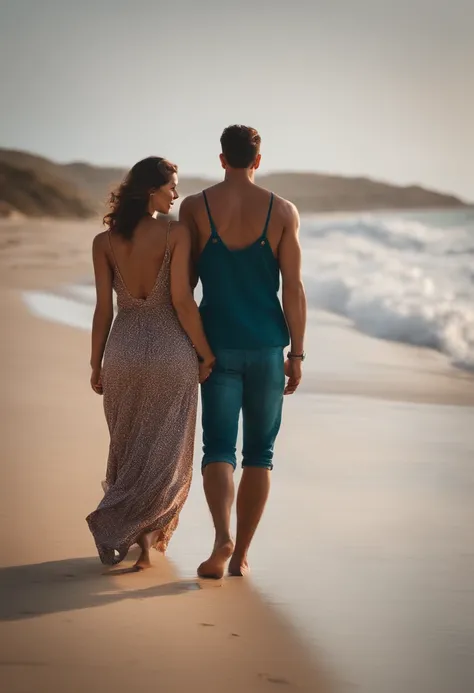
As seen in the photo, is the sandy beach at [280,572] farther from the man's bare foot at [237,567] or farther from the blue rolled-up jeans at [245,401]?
the blue rolled-up jeans at [245,401]

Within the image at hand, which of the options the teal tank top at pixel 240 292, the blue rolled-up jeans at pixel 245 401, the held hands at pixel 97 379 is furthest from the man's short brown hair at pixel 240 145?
the held hands at pixel 97 379

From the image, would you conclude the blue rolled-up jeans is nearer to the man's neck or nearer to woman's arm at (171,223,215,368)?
woman's arm at (171,223,215,368)

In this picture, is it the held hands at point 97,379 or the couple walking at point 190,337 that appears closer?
the couple walking at point 190,337

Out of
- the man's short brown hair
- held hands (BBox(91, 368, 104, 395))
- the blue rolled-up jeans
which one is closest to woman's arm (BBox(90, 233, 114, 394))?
held hands (BBox(91, 368, 104, 395))

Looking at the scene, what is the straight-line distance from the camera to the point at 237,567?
132 inches

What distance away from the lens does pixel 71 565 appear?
334 cm

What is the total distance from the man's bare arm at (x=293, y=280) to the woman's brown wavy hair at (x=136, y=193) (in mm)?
356

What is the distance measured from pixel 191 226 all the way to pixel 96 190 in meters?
20.0

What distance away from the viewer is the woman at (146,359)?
329cm

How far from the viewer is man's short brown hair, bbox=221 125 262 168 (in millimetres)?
3326

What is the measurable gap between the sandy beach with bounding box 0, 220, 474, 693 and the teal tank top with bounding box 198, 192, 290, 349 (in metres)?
0.65

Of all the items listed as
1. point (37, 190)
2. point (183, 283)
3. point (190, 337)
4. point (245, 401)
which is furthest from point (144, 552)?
point (37, 190)

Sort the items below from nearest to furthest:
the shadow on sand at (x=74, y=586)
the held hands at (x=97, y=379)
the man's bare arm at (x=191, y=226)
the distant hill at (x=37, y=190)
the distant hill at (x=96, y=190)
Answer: the shadow on sand at (x=74, y=586)
the man's bare arm at (x=191, y=226)
the held hands at (x=97, y=379)
the distant hill at (x=96, y=190)
the distant hill at (x=37, y=190)

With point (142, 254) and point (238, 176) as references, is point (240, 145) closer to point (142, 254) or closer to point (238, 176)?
point (238, 176)
